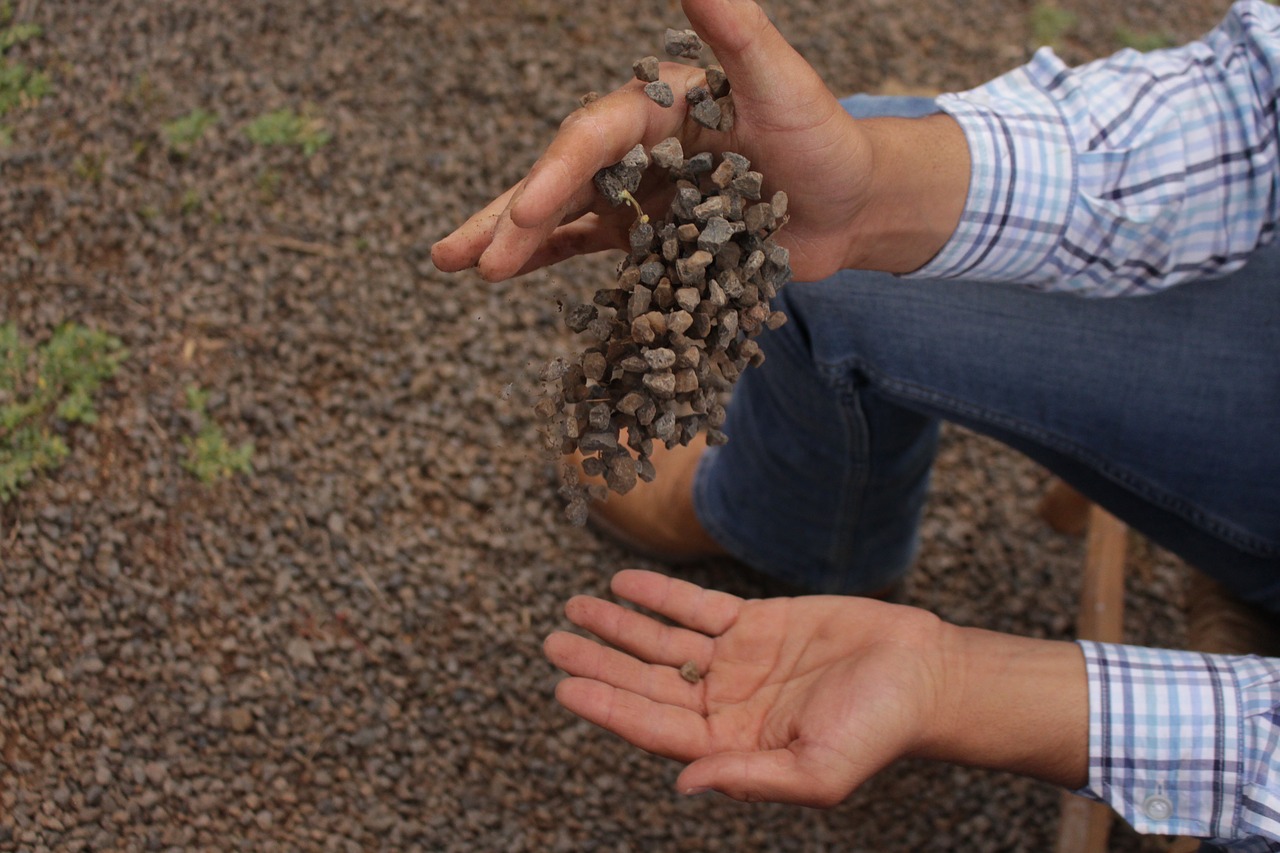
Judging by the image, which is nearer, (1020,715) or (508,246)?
(508,246)

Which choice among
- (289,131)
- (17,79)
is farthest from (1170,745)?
(17,79)

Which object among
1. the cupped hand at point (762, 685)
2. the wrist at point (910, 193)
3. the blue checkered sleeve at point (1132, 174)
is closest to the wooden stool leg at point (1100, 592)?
the cupped hand at point (762, 685)

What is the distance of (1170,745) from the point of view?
49.1 inches

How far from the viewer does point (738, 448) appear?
1870mm

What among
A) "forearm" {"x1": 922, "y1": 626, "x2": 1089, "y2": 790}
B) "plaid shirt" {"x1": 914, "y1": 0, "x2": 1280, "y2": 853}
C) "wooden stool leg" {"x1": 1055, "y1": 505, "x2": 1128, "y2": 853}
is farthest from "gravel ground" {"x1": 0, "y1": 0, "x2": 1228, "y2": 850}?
"plaid shirt" {"x1": 914, "y1": 0, "x2": 1280, "y2": 853}

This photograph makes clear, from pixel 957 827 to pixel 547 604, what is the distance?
32.9 inches

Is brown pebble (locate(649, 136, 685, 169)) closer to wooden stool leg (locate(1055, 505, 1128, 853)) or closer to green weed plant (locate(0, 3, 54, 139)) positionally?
wooden stool leg (locate(1055, 505, 1128, 853))

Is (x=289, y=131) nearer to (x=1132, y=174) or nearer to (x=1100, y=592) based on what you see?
(x=1132, y=174)

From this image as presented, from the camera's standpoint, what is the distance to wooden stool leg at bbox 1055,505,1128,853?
5.70ft

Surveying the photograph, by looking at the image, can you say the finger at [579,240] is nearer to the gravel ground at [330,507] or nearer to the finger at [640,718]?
the gravel ground at [330,507]

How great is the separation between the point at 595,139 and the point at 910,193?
0.47m

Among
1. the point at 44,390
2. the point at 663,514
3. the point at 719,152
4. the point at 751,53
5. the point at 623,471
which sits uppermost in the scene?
the point at 751,53

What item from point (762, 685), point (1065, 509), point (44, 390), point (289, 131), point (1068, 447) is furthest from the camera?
point (289, 131)

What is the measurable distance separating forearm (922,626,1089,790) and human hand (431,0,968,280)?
Answer: 0.55 meters
